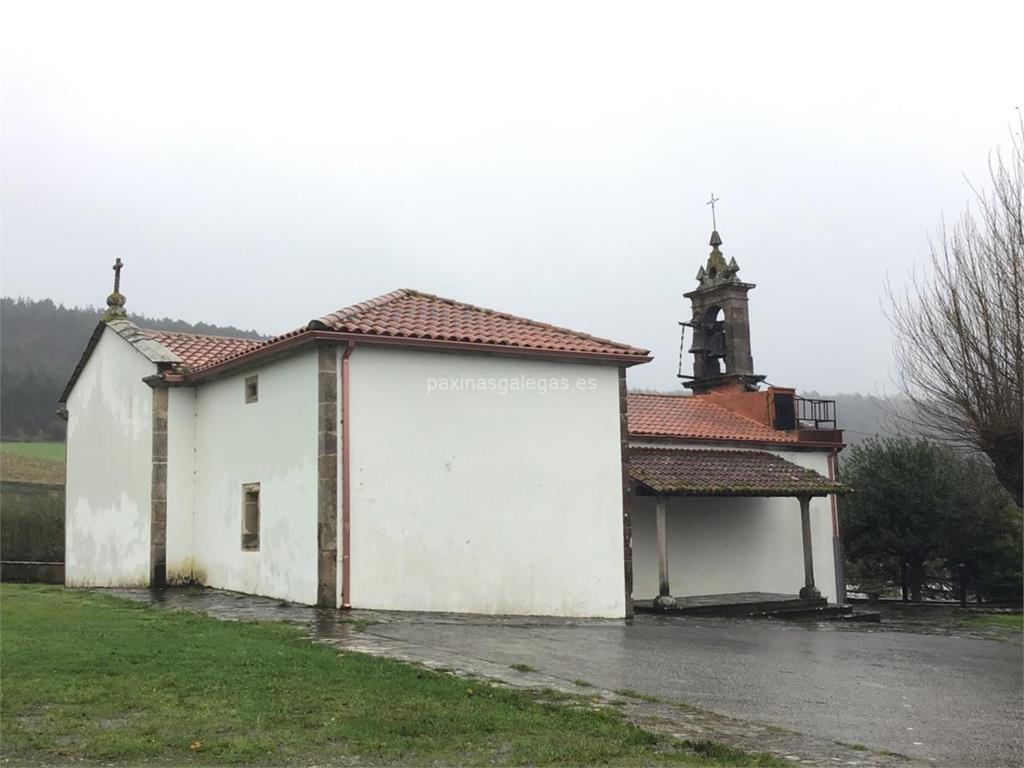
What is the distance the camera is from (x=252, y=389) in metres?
14.7

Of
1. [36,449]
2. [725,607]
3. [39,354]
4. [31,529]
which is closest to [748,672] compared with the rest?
[725,607]

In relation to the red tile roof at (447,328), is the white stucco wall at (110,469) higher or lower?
lower

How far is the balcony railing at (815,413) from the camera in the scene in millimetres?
23989

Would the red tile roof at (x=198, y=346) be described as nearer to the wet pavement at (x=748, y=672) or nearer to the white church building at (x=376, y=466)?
the white church building at (x=376, y=466)

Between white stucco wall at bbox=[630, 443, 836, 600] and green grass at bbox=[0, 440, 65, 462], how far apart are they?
73.5ft

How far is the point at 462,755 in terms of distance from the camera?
5191 mm

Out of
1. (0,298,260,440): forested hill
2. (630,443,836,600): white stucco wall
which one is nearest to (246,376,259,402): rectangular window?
(630,443,836,600): white stucco wall

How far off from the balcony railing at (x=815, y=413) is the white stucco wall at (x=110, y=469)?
49.3ft

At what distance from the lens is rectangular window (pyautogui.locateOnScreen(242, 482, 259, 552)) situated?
14312 mm

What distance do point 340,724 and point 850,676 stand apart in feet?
18.6

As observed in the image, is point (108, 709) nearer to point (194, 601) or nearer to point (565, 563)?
point (194, 601)

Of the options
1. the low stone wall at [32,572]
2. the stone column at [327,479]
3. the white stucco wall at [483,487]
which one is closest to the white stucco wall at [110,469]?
the low stone wall at [32,572]

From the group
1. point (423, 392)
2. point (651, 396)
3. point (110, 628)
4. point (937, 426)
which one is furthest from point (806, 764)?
point (651, 396)

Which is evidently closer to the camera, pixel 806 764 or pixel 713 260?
pixel 806 764
